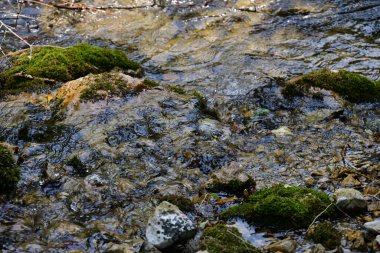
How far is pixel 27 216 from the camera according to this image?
13.2ft

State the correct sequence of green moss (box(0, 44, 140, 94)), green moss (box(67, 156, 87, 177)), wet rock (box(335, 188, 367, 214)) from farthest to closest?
green moss (box(0, 44, 140, 94)), green moss (box(67, 156, 87, 177)), wet rock (box(335, 188, 367, 214))

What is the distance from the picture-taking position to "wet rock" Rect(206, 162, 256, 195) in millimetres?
4457

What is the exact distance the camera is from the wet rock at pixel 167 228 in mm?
3527

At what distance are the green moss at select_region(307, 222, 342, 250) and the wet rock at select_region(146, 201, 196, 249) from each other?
0.98 m

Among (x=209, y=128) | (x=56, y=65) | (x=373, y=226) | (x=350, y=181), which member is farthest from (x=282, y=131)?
(x=56, y=65)

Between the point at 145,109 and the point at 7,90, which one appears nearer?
the point at 145,109

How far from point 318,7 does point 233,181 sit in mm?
7609

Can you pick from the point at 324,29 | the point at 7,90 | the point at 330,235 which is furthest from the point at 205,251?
the point at 324,29

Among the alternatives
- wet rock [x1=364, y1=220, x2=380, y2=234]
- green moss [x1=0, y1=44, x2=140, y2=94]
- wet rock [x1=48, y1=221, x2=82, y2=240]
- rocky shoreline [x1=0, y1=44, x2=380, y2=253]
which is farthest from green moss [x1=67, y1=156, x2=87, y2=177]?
wet rock [x1=364, y1=220, x2=380, y2=234]

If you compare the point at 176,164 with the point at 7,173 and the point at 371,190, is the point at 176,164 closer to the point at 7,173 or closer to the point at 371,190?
the point at 7,173

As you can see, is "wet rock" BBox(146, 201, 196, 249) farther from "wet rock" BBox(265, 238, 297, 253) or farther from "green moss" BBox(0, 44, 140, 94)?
"green moss" BBox(0, 44, 140, 94)

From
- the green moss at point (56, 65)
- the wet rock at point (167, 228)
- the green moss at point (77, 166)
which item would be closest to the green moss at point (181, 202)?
the wet rock at point (167, 228)

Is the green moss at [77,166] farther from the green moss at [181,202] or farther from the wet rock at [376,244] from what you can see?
the wet rock at [376,244]

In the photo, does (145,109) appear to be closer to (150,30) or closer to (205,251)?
(205,251)
